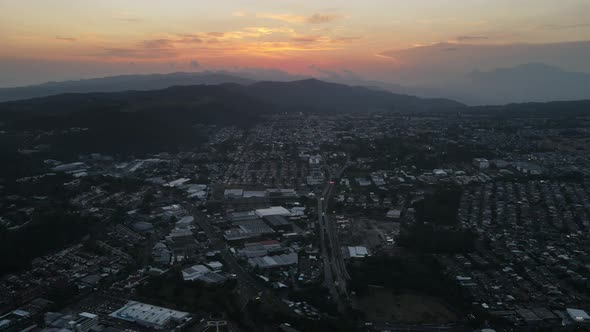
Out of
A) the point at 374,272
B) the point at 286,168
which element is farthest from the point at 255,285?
the point at 286,168

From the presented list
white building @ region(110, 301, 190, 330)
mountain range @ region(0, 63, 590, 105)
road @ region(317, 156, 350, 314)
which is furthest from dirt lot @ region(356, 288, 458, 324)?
mountain range @ region(0, 63, 590, 105)

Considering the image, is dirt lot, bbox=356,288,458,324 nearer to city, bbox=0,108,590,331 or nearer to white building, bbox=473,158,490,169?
city, bbox=0,108,590,331

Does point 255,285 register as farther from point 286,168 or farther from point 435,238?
point 286,168

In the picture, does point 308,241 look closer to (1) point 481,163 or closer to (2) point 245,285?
(2) point 245,285

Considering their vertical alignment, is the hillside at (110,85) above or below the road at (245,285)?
above

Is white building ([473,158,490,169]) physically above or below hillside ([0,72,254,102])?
below

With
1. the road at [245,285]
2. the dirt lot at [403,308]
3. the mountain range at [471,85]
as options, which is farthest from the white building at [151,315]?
the mountain range at [471,85]

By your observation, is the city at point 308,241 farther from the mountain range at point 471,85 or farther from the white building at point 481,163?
the mountain range at point 471,85

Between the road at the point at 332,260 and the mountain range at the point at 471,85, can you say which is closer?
the road at the point at 332,260

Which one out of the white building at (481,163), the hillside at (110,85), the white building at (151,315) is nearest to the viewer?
the white building at (151,315)

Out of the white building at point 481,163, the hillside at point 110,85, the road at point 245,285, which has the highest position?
the hillside at point 110,85
